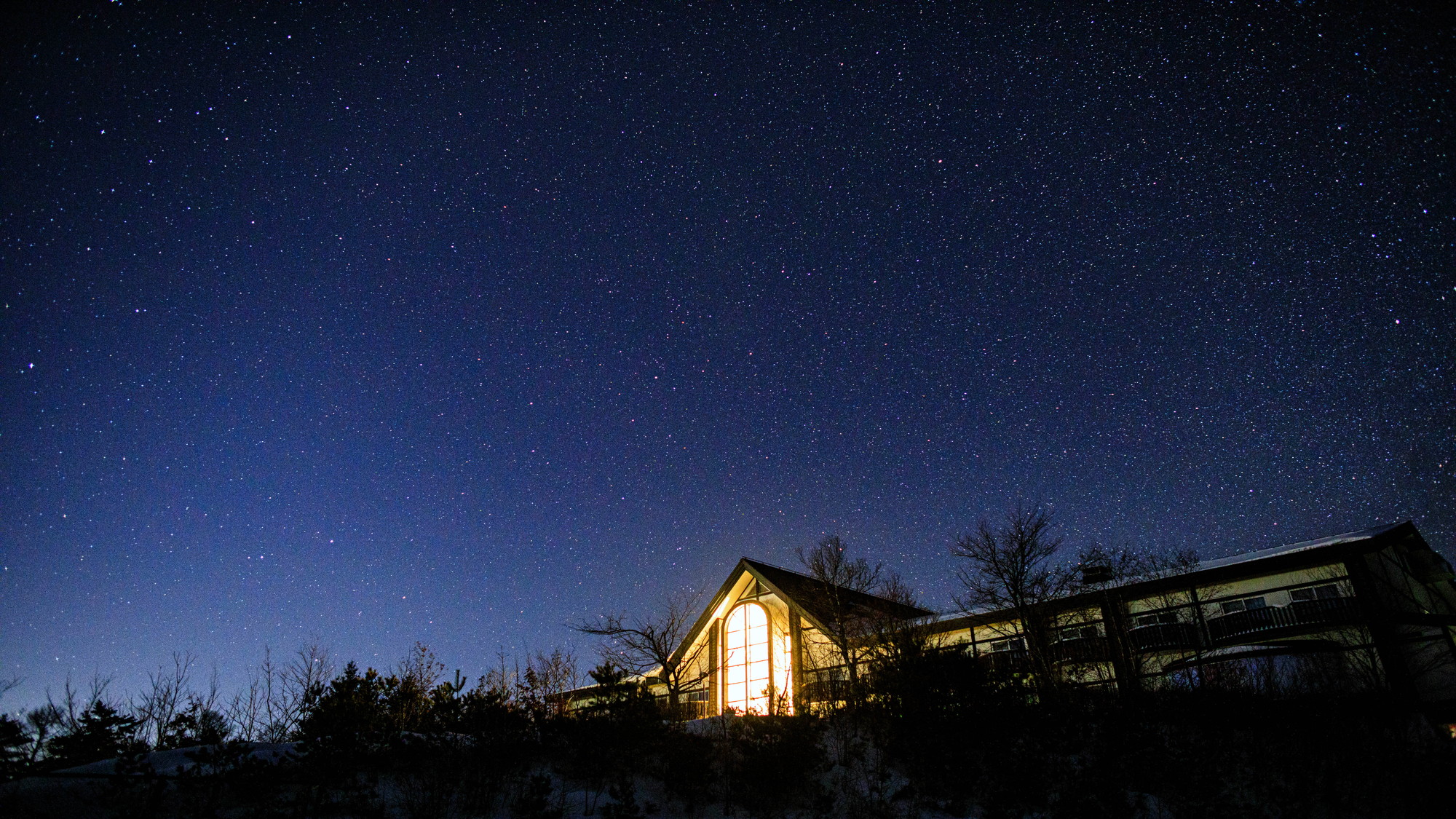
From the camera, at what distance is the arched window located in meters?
26.2

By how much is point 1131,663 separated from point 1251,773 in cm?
623

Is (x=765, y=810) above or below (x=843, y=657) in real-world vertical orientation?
below

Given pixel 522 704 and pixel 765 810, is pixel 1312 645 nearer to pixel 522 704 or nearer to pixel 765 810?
pixel 765 810

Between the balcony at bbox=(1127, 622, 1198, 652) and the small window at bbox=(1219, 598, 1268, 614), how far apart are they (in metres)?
2.44

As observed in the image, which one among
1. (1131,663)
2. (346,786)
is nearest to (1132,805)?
(1131,663)

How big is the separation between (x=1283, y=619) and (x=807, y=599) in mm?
14535

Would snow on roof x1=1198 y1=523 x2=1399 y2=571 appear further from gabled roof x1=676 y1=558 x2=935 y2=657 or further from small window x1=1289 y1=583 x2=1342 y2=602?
gabled roof x1=676 y1=558 x2=935 y2=657

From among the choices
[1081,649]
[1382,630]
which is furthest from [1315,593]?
[1081,649]

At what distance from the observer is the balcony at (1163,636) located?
1920 centimetres

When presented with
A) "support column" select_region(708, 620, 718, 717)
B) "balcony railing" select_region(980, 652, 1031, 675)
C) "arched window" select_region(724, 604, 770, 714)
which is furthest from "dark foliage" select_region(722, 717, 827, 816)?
"support column" select_region(708, 620, 718, 717)

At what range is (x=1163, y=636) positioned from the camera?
19641mm

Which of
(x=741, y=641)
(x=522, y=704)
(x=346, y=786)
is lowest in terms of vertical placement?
(x=346, y=786)

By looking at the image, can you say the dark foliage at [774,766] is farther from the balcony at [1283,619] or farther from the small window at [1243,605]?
the small window at [1243,605]

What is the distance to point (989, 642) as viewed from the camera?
974 inches
